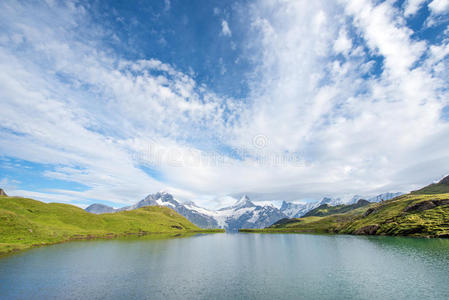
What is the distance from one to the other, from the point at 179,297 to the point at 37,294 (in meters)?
28.5

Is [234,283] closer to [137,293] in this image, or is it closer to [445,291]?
[137,293]

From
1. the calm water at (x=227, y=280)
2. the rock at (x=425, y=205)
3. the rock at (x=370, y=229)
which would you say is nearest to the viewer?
the calm water at (x=227, y=280)

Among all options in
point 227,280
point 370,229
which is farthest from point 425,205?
point 227,280

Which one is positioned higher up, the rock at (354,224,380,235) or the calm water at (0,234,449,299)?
the rock at (354,224,380,235)

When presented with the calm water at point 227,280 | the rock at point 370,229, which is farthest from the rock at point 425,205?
the calm water at point 227,280

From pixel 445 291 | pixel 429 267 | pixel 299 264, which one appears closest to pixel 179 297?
pixel 299 264

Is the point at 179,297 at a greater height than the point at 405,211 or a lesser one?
lesser

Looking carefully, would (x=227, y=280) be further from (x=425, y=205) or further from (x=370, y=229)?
(x=425, y=205)

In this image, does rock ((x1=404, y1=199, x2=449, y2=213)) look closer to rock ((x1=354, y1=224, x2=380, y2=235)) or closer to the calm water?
rock ((x1=354, y1=224, x2=380, y2=235))

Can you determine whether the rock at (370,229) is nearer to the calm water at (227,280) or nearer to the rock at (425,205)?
the rock at (425,205)

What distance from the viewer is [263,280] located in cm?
5078

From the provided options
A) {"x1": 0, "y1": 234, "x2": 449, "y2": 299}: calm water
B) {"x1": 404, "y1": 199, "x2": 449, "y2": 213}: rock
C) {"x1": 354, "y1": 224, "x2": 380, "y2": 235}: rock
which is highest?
{"x1": 404, "y1": 199, "x2": 449, "y2": 213}: rock

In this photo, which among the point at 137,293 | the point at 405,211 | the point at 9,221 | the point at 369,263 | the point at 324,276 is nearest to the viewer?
the point at 137,293

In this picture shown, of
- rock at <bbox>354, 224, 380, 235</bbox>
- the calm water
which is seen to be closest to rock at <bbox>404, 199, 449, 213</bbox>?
rock at <bbox>354, 224, 380, 235</bbox>
